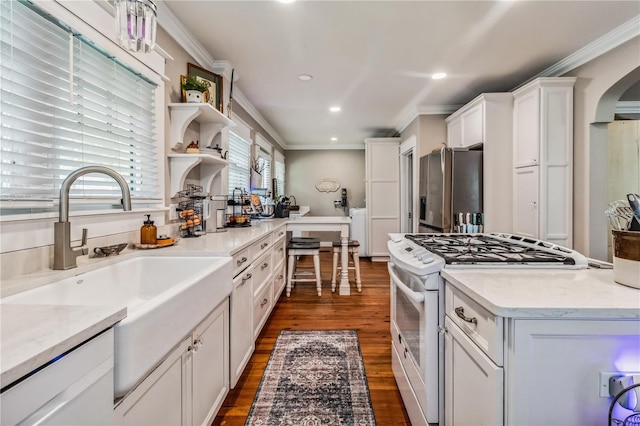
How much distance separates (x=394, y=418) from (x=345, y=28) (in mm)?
2553

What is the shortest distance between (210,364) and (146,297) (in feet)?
1.41

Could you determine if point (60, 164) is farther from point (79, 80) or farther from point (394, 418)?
point (394, 418)

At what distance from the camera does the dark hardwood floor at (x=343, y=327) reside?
171 cm

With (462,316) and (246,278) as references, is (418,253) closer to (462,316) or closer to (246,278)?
(462,316)

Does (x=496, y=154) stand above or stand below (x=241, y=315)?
above

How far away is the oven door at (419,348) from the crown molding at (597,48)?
2567 millimetres

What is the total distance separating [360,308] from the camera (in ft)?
10.6

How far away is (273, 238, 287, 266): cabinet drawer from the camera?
3.04 m

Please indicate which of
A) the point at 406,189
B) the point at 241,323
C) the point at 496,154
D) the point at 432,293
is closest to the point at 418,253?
the point at 432,293

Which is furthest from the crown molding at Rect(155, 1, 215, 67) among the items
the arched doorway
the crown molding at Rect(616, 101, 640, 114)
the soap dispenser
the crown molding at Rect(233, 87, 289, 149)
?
the crown molding at Rect(616, 101, 640, 114)

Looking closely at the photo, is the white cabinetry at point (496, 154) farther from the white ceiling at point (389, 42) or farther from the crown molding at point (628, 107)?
the crown molding at point (628, 107)

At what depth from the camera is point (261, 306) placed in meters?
2.45

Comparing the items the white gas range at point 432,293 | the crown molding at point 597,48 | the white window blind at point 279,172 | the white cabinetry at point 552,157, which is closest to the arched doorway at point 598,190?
the white cabinetry at point 552,157

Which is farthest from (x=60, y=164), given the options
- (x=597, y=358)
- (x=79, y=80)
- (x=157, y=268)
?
(x=597, y=358)
